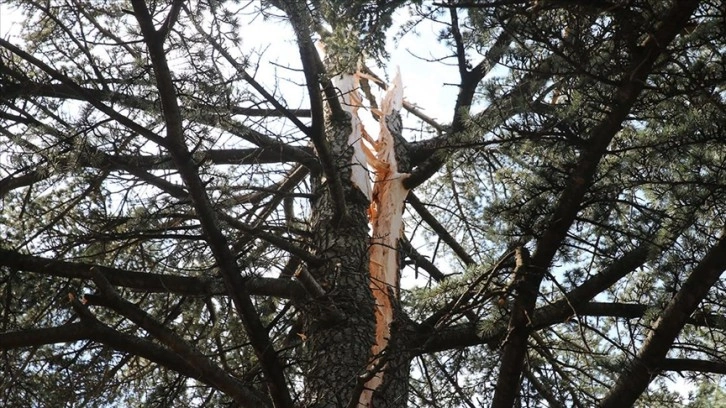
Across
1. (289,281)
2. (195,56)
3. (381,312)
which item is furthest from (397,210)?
(195,56)

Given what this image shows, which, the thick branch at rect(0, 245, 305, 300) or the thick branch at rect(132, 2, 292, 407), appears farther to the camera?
the thick branch at rect(0, 245, 305, 300)

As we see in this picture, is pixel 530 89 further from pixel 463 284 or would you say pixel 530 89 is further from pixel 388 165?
pixel 388 165

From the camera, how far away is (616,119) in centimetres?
283

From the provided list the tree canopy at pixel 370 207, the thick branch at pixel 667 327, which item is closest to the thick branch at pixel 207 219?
the tree canopy at pixel 370 207

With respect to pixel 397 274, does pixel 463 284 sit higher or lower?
lower

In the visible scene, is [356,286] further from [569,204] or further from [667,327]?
[667,327]

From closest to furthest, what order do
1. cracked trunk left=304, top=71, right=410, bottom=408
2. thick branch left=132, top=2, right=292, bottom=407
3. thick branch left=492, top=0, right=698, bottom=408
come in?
thick branch left=492, top=0, right=698, bottom=408 → thick branch left=132, top=2, right=292, bottom=407 → cracked trunk left=304, top=71, right=410, bottom=408

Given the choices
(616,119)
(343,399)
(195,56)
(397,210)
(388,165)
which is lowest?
(343,399)

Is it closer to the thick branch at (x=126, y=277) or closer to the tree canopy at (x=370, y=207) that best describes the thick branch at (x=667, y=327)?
the tree canopy at (x=370, y=207)

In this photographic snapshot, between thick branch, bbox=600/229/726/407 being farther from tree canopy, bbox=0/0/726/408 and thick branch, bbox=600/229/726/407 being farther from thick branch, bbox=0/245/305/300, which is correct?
thick branch, bbox=0/245/305/300

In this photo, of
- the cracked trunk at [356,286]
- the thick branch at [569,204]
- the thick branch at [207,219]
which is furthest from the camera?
the cracked trunk at [356,286]

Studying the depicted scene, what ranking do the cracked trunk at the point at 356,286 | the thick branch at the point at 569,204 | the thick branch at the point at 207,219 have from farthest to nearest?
1. the cracked trunk at the point at 356,286
2. the thick branch at the point at 207,219
3. the thick branch at the point at 569,204

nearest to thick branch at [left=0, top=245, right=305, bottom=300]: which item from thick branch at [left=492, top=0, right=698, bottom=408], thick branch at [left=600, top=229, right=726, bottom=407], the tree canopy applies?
Answer: the tree canopy

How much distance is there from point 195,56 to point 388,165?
2.32 metres
